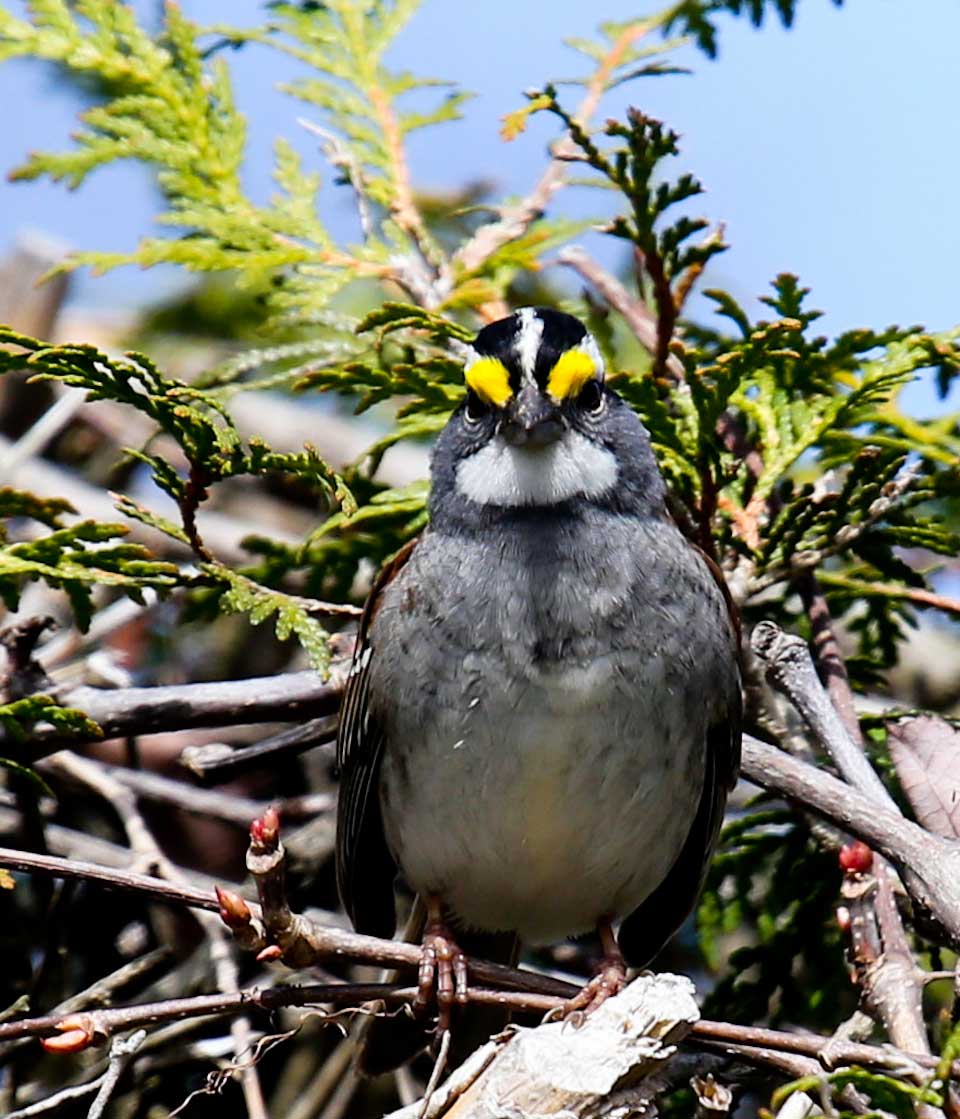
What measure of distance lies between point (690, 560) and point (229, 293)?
8.51 ft

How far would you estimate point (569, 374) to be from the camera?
11.0 ft

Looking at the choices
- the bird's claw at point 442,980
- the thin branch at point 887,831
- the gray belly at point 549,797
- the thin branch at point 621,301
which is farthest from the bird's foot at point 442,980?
the thin branch at point 621,301

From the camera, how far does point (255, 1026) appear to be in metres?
4.04

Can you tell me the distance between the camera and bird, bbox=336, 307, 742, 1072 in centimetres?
328

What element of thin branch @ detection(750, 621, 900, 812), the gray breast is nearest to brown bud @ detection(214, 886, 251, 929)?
the gray breast

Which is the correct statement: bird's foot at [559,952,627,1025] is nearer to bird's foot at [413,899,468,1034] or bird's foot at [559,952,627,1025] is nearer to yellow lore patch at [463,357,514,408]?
bird's foot at [413,899,468,1034]

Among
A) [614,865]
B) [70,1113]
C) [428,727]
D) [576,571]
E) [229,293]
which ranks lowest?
[70,1113]

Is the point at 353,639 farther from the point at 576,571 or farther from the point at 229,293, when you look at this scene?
the point at 229,293

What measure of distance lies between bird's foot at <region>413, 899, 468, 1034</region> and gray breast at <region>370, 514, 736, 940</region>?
20cm

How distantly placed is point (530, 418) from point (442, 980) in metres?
1.08

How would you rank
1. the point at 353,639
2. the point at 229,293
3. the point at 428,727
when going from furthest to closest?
the point at 229,293
the point at 353,639
the point at 428,727

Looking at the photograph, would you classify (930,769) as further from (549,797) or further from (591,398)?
(591,398)

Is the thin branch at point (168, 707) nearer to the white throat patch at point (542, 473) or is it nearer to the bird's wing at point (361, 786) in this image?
the bird's wing at point (361, 786)

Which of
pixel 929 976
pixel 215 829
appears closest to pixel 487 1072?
pixel 929 976
